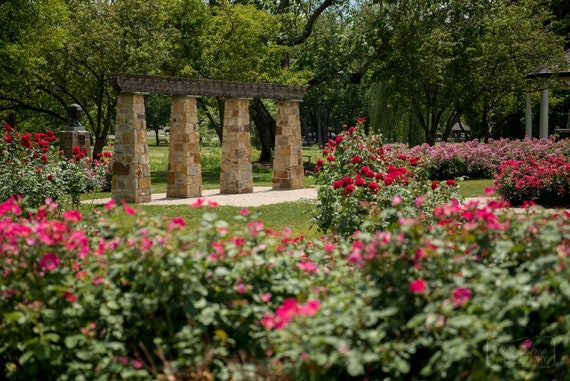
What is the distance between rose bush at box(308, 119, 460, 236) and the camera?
353 inches

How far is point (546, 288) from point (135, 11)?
79.9 feet

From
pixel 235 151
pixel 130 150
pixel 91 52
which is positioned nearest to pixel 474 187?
pixel 235 151

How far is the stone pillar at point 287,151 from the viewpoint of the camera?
2241cm

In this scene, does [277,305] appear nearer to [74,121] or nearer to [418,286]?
[418,286]

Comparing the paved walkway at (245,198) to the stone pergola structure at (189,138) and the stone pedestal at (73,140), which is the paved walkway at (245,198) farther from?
the stone pedestal at (73,140)

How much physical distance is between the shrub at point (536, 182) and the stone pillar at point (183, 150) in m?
7.74

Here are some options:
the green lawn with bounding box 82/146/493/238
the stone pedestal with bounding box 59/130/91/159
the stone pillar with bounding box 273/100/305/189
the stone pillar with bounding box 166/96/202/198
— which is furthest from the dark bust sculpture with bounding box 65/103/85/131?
the stone pillar with bounding box 273/100/305/189

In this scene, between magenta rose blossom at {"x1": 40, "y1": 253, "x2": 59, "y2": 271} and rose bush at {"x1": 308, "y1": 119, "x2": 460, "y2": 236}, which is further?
rose bush at {"x1": 308, "y1": 119, "x2": 460, "y2": 236}

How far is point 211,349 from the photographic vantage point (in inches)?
148

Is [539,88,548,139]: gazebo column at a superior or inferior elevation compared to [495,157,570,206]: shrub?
superior

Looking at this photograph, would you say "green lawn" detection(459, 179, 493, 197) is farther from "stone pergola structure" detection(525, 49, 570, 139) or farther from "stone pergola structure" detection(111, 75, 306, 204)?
"stone pergola structure" detection(525, 49, 570, 139)

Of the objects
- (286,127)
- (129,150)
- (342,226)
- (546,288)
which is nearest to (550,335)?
(546,288)

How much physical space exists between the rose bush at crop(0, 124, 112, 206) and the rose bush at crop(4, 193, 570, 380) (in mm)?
7896

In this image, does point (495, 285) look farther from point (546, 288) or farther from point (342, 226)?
point (342, 226)
